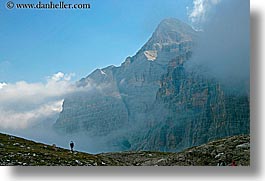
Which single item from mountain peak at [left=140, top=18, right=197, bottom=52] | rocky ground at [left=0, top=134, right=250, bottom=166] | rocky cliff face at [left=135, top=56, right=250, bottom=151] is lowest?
rocky ground at [left=0, top=134, right=250, bottom=166]

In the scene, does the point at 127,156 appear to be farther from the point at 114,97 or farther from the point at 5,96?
the point at 5,96

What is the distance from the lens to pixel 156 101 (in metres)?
10.5

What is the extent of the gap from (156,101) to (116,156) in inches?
35.4

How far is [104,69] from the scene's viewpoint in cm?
1042

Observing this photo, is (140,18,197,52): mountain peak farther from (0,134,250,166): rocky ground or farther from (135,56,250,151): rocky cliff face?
(0,134,250,166): rocky ground

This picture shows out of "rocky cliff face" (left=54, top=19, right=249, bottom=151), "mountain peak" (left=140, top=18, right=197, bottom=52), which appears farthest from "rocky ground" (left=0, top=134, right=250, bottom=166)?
"mountain peak" (left=140, top=18, right=197, bottom=52)

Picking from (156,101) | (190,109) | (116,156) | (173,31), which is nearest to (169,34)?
(173,31)

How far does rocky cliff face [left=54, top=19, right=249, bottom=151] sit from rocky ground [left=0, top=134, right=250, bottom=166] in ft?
0.46

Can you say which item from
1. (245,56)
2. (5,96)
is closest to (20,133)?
(5,96)

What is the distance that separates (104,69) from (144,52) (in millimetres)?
577

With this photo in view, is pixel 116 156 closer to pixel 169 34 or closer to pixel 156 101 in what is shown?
pixel 156 101

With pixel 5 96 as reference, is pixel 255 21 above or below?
above

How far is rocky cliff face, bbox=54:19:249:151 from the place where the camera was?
10.5 m

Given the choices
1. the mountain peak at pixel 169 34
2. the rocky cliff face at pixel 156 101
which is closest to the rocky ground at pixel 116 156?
the rocky cliff face at pixel 156 101
